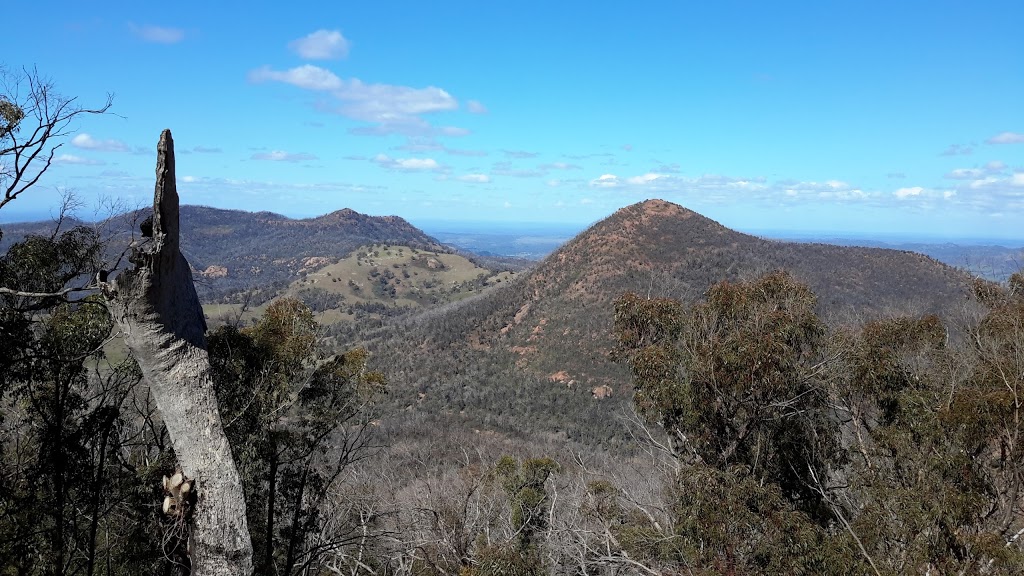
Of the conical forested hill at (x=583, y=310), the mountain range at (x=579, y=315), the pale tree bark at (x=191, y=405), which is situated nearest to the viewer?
the pale tree bark at (x=191, y=405)

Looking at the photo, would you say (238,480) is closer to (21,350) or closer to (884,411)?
(21,350)

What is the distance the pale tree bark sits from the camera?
4230mm

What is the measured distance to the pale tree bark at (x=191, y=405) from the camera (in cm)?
423

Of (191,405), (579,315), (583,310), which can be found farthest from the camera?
(583,310)

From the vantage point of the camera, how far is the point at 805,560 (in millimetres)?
6859

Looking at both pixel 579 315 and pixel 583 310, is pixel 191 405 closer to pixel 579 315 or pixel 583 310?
pixel 579 315

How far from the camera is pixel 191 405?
4488 mm

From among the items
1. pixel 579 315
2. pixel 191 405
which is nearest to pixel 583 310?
pixel 579 315

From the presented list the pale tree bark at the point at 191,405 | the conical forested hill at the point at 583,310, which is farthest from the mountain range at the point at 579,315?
the pale tree bark at the point at 191,405

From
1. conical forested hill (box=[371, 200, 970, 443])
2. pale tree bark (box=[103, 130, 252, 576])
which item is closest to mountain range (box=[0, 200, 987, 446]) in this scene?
conical forested hill (box=[371, 200, 970, 443])

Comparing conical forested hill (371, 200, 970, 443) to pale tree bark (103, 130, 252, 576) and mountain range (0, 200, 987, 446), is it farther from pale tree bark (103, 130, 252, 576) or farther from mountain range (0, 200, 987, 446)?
pale tree bark (103, 130, 252, 576)

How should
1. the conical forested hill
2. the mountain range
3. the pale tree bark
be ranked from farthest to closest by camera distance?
the conical forested hill, the mountain range, the pale tree bark

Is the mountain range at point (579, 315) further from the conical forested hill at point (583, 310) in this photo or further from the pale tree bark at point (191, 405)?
the pale tree bark at point (191, 405)

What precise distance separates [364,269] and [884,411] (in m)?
105
